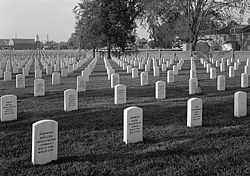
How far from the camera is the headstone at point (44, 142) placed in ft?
14.9

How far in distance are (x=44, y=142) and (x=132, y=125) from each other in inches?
62.4

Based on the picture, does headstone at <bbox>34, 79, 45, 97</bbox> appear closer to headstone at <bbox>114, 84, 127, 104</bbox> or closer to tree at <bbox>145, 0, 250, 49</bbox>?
headstone at <bbox>114, 84, 127, 104</bbox>

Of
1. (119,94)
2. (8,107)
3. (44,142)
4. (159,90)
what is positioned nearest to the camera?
(44,142)

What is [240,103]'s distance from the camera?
755 cm

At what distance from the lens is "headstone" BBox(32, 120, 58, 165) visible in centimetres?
455

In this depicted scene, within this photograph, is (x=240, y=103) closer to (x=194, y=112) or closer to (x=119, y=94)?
(x=194, y=112)

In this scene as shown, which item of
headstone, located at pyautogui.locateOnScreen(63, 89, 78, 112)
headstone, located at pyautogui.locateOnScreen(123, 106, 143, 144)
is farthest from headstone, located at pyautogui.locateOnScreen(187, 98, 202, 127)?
headstone, located at pyautogui.locateOnScreen(63, 89, 78, 112)

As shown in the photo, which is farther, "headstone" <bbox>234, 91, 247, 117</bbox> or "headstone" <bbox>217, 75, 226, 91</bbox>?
"headstone" <bbox>217, 75, 226, 91</bbox>

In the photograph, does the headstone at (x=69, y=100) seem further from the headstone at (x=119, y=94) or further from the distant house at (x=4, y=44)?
the distant house at (x=4, y=44)

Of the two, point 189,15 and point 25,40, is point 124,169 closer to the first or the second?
point 189,15

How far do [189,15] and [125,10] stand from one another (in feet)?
77.7

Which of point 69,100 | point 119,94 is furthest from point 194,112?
point 69,100

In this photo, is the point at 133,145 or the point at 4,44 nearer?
the point at 133,145

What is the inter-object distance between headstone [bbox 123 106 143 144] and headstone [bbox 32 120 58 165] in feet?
4.36
